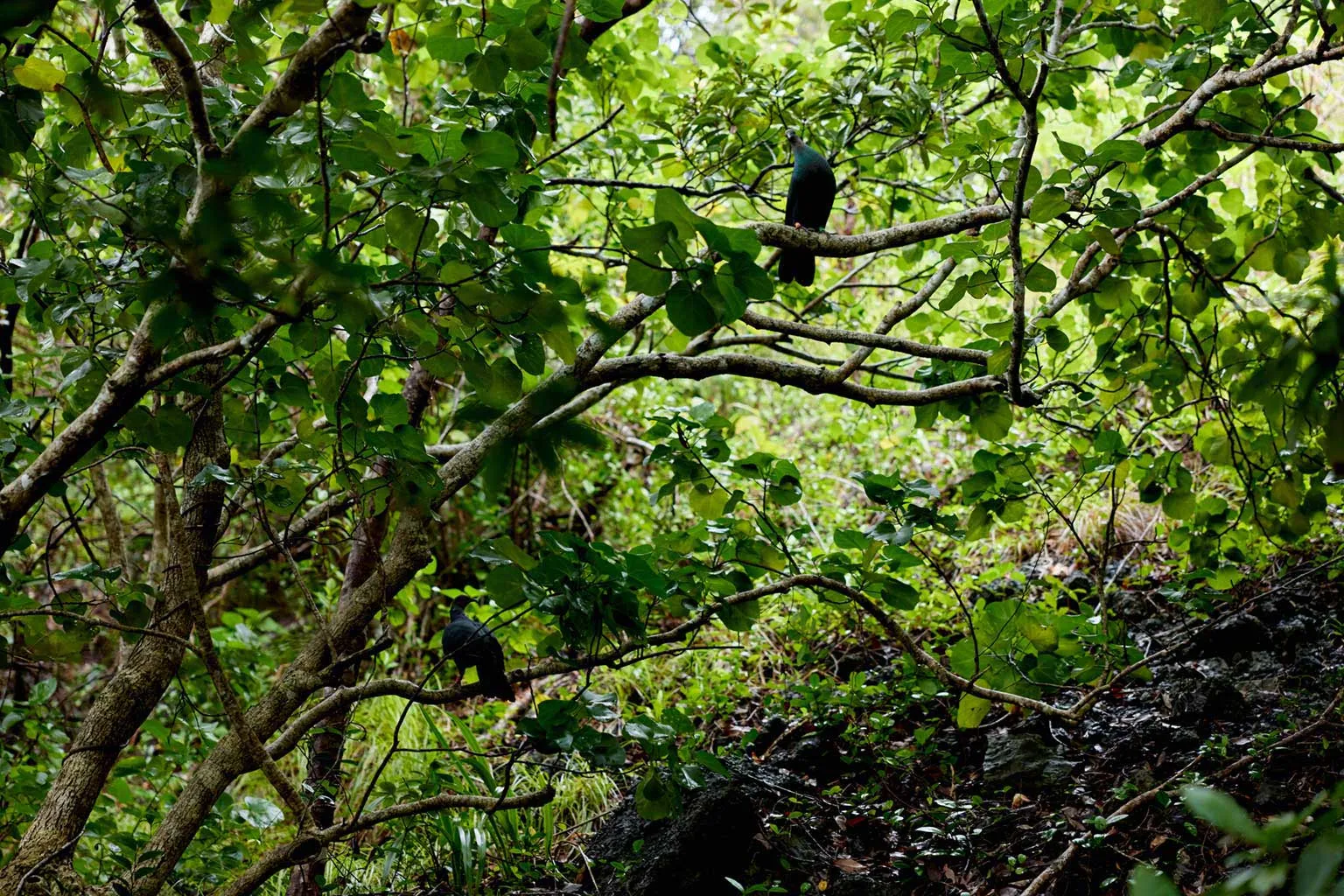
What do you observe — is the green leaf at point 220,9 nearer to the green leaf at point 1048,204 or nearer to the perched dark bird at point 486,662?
the perched dark bird at point 486,662

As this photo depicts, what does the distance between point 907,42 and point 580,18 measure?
35.0 inches

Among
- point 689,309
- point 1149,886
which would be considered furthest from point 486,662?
point 1149,886

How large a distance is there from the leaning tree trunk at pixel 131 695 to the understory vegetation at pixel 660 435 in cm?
1

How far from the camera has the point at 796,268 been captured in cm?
227

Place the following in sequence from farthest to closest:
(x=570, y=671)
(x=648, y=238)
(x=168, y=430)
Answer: (x=570, y=671)
(x=168, y=430)
(x=648, y=238)

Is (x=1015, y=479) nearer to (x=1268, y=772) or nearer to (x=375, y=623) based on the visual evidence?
(x=1268, y=772)

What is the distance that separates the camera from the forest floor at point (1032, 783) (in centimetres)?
238

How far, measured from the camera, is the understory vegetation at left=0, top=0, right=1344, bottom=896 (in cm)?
142

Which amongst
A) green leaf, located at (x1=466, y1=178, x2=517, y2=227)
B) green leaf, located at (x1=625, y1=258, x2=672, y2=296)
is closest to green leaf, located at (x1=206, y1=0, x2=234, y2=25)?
green leaf, located at (x1=466, y1=178, x2=517, y2=227)

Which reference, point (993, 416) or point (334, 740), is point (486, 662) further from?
point (993, 416)

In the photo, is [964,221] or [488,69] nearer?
[488,69]

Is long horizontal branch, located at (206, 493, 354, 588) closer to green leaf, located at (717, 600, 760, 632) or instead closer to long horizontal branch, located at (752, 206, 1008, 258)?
green leaf, located at (717, 600, 760, 632)

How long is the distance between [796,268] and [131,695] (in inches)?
68.9

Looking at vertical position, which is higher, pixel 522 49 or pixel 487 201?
pixel 522 49
